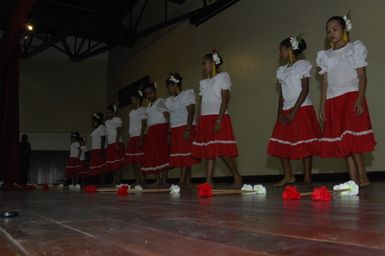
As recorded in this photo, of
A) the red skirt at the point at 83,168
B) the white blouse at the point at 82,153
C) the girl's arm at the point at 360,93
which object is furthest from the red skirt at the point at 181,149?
the white blouse at the point at 82,153

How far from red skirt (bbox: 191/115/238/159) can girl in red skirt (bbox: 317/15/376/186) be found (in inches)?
35.5

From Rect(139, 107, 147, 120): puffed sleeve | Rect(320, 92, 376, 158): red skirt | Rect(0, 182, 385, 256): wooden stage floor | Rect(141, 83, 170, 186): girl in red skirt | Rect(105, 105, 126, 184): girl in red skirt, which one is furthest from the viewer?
Rect(105, 105, 126, 184): girl in red skirt

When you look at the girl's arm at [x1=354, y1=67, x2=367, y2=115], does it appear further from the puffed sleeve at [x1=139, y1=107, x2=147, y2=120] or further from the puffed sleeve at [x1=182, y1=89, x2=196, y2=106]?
the puffed sleeve at [x1=139, y1=107, x2=147, y2=120]

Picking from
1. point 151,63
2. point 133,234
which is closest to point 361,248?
point 133,234

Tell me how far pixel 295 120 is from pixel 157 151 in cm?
209

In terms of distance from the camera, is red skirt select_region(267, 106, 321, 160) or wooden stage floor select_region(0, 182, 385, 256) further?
red skirt select_region(267, 106, 321, 160)

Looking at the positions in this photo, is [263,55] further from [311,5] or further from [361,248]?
[361,248]

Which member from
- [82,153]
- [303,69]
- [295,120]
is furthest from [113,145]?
[303,69]

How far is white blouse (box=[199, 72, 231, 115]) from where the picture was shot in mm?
3889

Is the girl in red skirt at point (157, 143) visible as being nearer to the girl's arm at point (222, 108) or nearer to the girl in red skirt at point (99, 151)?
the girl's arm at point (222, 108)

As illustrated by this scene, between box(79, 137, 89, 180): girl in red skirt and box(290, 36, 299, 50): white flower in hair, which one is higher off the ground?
box(290, 36, 299, 50): white flower in hair

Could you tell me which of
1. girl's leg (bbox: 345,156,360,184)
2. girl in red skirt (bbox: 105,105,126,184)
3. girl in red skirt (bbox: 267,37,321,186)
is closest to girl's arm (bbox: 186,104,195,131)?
girl in red skirt (bbox: 267,37,321,186)

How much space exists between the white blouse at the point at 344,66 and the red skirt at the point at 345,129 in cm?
6

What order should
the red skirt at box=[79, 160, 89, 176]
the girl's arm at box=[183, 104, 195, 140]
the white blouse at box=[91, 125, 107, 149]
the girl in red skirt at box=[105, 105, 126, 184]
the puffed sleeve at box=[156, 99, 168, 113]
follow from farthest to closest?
the red skirt at box=[79, 160, 89, 176] < the white blouse at box=[91, 125, 107, 149] < the girl in red skirt at box=[105, 105, 126, 184] < the puffed sleeve at box=[156, 99, 168, 113] < the girl's arm at box=[183, 104, 195, 140]
